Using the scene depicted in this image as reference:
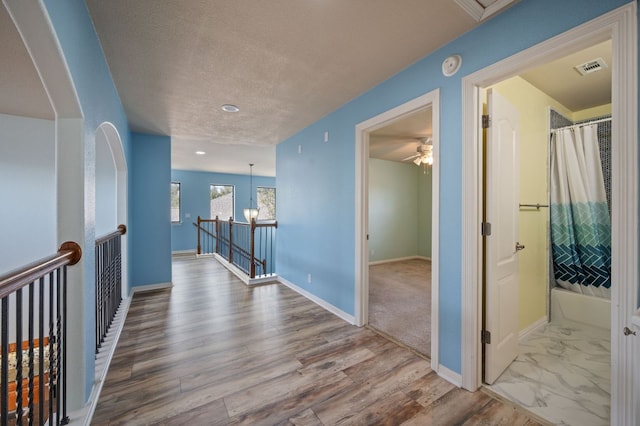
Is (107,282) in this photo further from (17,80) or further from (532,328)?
(532,328)

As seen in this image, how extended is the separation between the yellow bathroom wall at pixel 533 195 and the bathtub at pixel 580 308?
5.0 inches

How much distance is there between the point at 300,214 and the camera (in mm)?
3855

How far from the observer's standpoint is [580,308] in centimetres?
258

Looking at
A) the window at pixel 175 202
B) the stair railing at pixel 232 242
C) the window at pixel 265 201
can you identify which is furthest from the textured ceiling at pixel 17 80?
the window at pixel 265 201

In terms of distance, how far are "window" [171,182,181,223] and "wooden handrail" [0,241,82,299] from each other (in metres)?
6.72

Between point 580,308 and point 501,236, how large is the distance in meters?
1.68

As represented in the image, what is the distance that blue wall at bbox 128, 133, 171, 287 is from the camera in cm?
379

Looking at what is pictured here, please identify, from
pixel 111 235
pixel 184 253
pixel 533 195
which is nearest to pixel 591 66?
pixel 533 195

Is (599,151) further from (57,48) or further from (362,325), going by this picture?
(57,48)

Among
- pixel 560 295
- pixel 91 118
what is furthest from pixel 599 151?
pixel 91 118

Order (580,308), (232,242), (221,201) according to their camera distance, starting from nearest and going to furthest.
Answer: (580,308), (232,242), (221,201)

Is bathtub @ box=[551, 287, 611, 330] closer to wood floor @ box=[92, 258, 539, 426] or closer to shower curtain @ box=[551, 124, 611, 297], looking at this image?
shower curtain @ box=[551, 124, 611, 297]

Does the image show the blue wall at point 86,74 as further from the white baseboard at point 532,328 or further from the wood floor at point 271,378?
the white baseboard at point 532,328

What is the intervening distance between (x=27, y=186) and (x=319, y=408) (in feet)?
14.1
